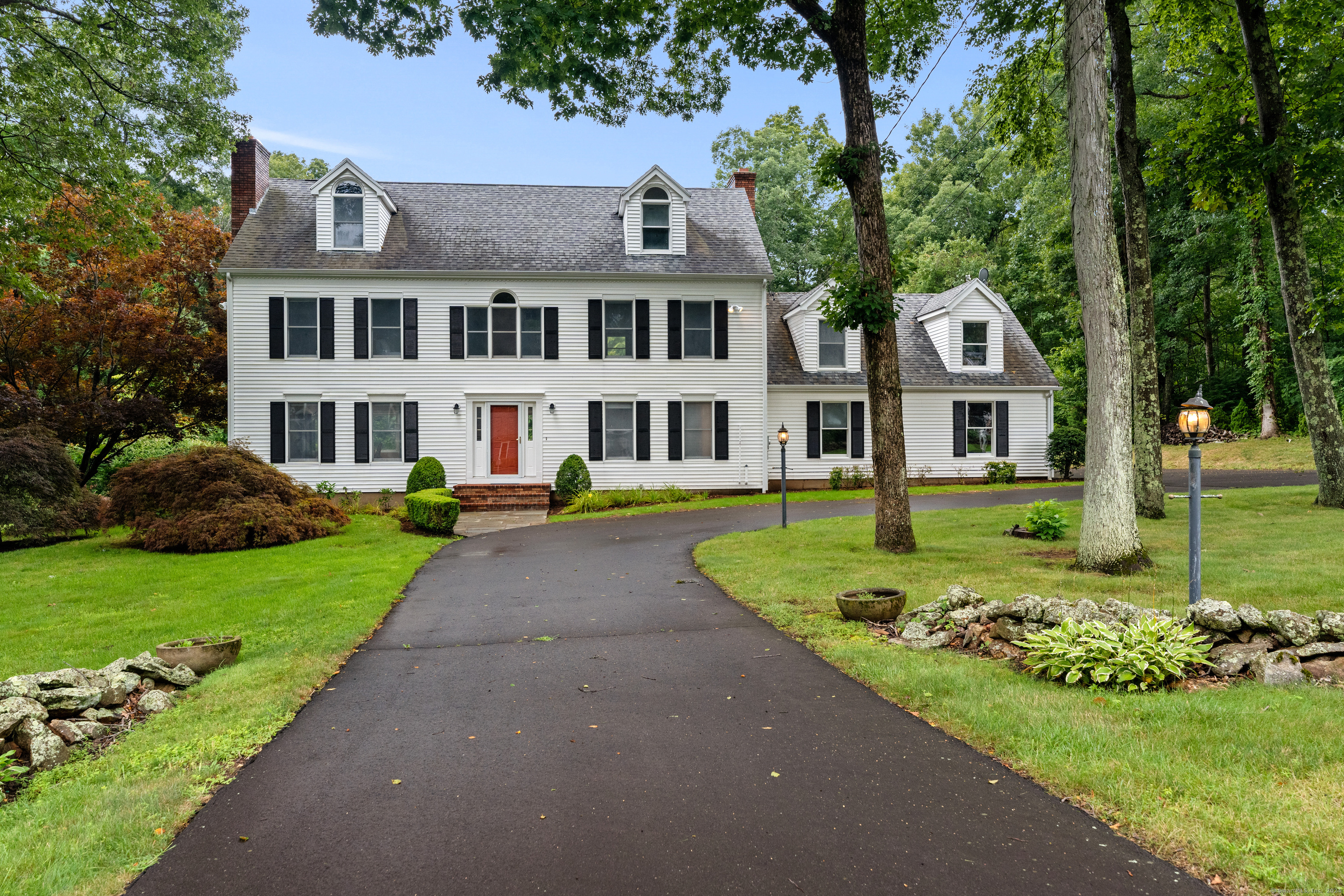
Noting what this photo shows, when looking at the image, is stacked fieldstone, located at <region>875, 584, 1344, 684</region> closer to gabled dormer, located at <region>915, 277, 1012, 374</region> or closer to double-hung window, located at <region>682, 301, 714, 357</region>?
double-hung window, located at <region>682, 301, 714, 357</region>

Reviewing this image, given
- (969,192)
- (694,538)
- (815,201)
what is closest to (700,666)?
(694,538)

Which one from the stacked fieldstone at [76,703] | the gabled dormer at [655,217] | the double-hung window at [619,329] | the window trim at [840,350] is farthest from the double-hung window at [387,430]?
the stacked fieldstone at [76,703]

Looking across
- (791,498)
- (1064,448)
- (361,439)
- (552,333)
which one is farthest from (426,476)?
(1064,448)

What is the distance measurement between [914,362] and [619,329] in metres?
9.77

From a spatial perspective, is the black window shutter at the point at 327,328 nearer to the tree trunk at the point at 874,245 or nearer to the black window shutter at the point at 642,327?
the black window shutter at the point at 642,327

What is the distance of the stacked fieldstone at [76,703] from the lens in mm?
4199

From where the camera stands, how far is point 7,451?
12.6m

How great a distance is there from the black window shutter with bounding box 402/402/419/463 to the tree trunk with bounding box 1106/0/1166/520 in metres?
16.6

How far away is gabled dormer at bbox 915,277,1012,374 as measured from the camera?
2402 cm

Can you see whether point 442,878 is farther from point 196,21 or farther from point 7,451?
point 196,21

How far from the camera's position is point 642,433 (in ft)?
68.5

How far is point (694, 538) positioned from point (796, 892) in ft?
34.3

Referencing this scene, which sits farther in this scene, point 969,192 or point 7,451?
point 969,192

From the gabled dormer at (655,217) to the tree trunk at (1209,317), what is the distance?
2256 cm
